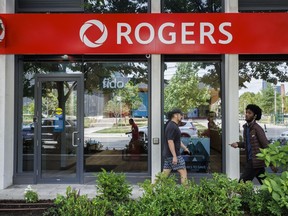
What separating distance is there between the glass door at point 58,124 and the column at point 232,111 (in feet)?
11.4

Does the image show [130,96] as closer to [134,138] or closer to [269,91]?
[134,138]

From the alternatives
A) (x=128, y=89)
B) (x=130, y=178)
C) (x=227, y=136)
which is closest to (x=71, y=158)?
(x=130, y=178)

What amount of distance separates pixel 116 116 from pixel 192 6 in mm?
3274

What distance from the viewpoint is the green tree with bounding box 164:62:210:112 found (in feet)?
28.5

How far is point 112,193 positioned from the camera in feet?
17.7

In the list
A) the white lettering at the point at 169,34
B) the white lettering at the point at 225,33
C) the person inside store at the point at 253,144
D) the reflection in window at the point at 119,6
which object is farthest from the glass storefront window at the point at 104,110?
the person inside store at the point at 253,144

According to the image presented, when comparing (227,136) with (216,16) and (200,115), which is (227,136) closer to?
(200,115)

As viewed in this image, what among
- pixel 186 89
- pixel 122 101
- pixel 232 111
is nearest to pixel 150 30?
pixel 186 89

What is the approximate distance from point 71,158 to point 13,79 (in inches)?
91.8

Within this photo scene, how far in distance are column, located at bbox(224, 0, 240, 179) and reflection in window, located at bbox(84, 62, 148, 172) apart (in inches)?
76.3

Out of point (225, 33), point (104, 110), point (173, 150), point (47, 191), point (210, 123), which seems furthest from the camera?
point (104, 110)

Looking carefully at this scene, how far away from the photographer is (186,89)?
8742mm

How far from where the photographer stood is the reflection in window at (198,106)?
857 cm

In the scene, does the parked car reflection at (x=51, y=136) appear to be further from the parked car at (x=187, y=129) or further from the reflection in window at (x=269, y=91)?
the reflection in window at (x=269, y=91)
